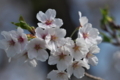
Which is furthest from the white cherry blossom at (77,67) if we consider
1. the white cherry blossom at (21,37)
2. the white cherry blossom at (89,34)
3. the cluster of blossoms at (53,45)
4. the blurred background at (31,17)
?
the blurred background at (31,17)

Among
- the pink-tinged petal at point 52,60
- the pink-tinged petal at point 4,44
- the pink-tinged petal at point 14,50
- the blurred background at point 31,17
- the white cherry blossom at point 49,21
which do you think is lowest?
the pink-tinged petal at point 52,60

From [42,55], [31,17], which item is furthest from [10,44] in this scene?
[31,17]

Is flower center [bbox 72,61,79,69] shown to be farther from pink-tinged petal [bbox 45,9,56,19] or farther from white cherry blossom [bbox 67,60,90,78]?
pink-tinged petal [bbox 45,9,56,19]

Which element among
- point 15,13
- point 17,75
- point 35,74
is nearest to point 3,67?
point 17,75

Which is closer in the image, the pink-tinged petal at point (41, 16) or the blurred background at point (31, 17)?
the pink-tinged petal at point (41, 16)

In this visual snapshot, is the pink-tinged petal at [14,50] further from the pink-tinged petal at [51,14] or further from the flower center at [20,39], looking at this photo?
the pink-tinged petal at [51,14]

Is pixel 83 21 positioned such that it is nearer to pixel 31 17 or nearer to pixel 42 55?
pixel 42 55
